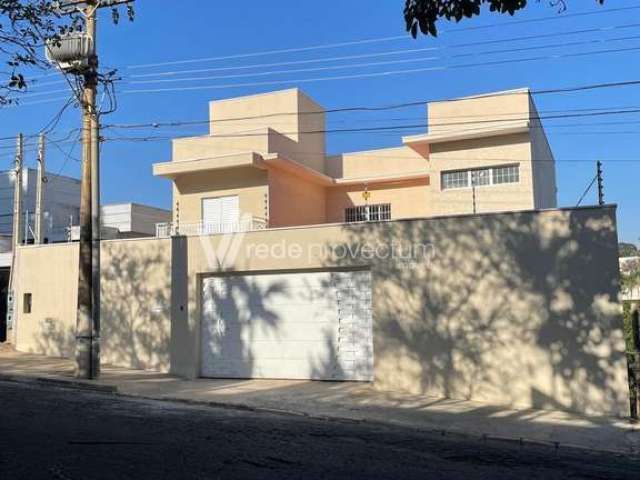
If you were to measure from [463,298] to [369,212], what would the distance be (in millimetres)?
14375

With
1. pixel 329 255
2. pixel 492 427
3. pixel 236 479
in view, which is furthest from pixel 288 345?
pixel 236 479

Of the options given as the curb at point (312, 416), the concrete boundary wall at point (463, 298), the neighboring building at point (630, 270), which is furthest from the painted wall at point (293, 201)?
the neighboring building at point (630, 270)

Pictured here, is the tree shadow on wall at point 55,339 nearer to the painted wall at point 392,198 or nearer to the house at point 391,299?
the house at point 391,299

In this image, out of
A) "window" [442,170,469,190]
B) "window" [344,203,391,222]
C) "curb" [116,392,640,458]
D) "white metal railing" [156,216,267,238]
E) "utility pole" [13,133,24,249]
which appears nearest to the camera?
"curb" [116,392,640,458]

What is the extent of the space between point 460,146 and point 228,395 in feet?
49.1

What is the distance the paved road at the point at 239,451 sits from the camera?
21.9 feet

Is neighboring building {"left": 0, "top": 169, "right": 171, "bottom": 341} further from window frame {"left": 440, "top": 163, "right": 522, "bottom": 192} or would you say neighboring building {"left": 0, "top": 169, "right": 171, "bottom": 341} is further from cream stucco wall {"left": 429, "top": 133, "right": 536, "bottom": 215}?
window frame {"left": 440, "top": 163, "right": 522, "bottom": 192}

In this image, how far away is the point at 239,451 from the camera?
7.61 metres

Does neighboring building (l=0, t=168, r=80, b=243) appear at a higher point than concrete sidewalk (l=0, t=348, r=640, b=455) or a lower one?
higher

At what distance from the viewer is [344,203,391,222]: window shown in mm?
26891

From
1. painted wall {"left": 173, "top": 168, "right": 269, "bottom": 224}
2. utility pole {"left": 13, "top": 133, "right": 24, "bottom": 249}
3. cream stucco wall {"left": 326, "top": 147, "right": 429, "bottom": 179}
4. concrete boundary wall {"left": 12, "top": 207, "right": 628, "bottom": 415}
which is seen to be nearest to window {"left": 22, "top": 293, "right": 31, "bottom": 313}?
utility pole {"left": 13, "top": 133, "right": 24, "bottom": 249}

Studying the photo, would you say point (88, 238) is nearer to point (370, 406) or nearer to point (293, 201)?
point (370, 406)

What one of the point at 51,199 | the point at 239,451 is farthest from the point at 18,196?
the point at 239,451

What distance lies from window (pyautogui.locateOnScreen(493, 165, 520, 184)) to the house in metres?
0.07
